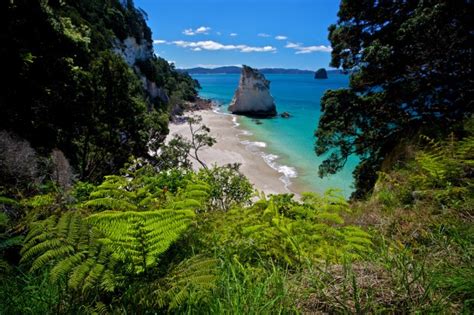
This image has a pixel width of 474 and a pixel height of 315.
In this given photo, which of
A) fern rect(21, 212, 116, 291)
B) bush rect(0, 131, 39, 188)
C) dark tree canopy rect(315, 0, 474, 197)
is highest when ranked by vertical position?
dark tree canopy rect(315, 0, 474, 197)

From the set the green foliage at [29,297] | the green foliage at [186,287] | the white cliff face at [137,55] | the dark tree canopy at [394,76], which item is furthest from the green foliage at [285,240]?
the white cliff face at [137,55]

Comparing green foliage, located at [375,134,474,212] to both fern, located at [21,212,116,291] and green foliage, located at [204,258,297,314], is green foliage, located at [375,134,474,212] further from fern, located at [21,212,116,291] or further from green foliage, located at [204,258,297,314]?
fern, located at [21,212,116,291]

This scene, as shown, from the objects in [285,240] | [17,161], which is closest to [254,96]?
[17,161]

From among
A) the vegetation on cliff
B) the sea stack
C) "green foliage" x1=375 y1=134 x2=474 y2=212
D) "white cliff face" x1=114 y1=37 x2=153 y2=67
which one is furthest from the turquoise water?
"white cliff face" x1=114 y1=37 x2=153 y2=67

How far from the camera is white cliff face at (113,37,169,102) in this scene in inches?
1618

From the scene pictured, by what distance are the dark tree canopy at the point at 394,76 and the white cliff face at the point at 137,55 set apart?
34.6 metres

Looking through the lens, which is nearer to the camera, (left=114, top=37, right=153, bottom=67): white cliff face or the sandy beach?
the sandy beach

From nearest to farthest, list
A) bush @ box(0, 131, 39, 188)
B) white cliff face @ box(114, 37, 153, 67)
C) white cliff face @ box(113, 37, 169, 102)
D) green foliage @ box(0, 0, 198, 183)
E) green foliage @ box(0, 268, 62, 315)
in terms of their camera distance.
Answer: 1. green foliage @ box(0, 268, 62, 315)
2. bush @ box(0, 131, 39, 188)
3. green foliage @ box(0, 0, 198, 183)
4. white cliff face @ box(114, 37, 153, 67)
5. white cliff face @ box(113, 37, 169, 102)

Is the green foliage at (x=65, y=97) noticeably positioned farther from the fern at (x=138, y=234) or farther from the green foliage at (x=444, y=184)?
the green foliage at (x=444, y=184)

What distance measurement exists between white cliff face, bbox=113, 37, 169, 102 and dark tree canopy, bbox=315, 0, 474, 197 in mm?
34607

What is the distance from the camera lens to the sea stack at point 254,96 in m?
63.6

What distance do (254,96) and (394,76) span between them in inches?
2117

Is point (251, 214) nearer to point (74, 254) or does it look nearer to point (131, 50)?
point (74, 254)

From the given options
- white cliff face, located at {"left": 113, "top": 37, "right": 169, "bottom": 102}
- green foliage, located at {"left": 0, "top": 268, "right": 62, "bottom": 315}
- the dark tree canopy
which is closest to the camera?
green foliage, located at {"left": 0, "top": 268, "right": 62, "bottom": 315}
